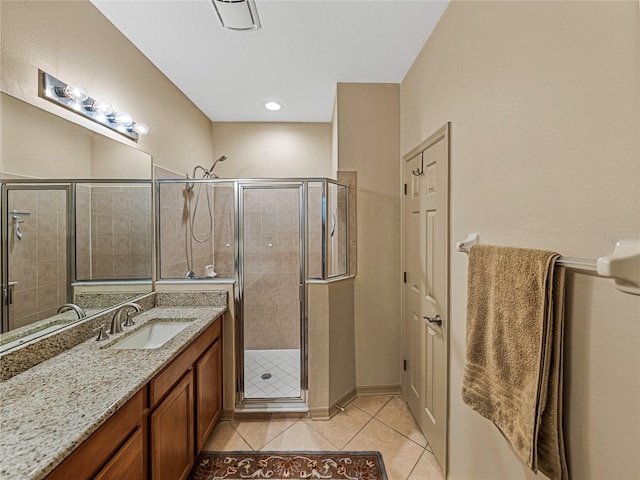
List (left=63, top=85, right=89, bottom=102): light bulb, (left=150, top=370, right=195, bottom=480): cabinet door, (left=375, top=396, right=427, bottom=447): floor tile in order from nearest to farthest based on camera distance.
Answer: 1. (left=150, top=370, right=195, bottom=480): cabinet door
2. (left=63, top=85, right=89, bottom=102): light bulb
3. (left=375, top=396, right=427, bottom=447): floor tile

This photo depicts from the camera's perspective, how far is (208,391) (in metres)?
1.90

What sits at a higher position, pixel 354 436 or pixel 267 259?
pixel 267 259

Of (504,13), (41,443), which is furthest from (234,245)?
(504,13)

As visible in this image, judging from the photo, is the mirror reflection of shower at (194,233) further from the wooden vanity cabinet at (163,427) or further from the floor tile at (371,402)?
the floor tile at (371,402)

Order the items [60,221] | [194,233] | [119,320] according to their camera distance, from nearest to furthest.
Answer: [60,221]
[119,320]
[194,233]

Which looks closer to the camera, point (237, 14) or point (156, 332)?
point (237, 14)

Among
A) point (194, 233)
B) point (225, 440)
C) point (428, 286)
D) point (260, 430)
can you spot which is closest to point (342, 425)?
point (260, 430)

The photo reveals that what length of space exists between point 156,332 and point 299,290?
3.44 ft

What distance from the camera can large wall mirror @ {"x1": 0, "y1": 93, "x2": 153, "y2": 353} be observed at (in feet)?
3.81

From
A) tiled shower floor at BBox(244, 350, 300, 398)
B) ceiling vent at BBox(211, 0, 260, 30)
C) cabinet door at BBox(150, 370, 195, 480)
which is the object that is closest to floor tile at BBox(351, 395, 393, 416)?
tiled shower floor at BBox(244, 350, 300, 398)

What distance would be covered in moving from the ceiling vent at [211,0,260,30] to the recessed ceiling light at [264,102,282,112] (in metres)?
1.10

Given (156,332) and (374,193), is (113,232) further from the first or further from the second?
(374,193)

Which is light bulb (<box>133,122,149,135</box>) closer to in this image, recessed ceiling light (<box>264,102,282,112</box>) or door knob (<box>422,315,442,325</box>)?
recessed ceiling light (<box>264,102,282,112</box>)

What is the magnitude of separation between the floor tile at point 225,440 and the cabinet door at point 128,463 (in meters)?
0.86
